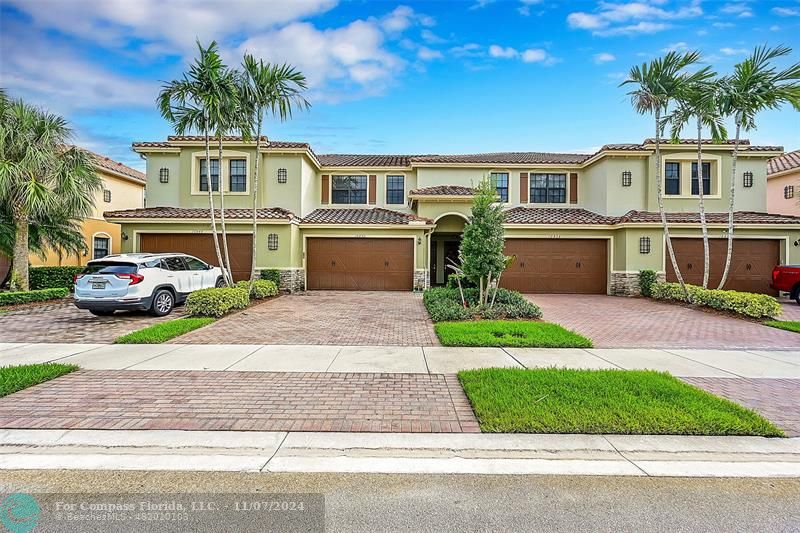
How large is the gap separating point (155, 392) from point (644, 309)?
1426 cm

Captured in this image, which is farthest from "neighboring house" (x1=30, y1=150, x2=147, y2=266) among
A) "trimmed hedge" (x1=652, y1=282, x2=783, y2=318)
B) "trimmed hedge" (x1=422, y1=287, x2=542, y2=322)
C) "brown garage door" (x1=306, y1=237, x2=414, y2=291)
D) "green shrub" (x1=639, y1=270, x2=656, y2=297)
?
"trimmed hedge" (x1=652, y1=282, x2=783, y2=318)

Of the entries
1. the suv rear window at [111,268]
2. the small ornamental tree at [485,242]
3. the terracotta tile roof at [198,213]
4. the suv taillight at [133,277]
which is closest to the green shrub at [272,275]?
the terracotta tile roof at [198,213]

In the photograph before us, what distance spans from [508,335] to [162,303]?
31.8 feet

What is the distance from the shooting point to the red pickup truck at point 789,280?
15.0m

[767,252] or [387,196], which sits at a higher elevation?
[387,196]

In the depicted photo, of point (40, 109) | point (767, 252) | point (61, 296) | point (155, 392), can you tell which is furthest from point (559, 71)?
point (61, 296)

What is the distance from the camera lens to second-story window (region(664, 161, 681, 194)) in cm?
1902

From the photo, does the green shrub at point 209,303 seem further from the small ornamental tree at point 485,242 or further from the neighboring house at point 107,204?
→ the neighboring house at point 107,204

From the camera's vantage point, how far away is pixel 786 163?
22016mm

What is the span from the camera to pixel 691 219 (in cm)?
1719

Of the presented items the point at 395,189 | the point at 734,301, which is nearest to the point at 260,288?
the point at 395,189

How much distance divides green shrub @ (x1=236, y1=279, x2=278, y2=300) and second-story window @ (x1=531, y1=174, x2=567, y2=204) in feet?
45.3

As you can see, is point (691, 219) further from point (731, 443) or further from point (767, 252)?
point (731, 443)

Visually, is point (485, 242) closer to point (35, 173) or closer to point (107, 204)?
point (35, 173)
